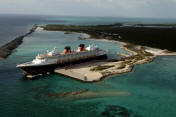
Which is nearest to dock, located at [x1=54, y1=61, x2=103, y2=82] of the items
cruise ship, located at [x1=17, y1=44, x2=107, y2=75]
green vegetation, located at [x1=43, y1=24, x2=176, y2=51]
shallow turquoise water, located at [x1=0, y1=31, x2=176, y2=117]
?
shallow turquoise water, located at [x1=0, y1=31, x2=176, y2=117]

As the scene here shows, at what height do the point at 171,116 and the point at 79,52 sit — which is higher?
the point at 79,52

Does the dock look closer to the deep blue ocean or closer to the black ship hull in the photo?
the black ship hull

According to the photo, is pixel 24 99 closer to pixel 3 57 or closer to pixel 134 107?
pixel 134 107

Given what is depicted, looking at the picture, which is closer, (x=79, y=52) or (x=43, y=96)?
(x=43, y=96)

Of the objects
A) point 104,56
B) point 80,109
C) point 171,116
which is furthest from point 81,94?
point 104,56

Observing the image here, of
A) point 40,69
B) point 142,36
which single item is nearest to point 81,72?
point 40,69

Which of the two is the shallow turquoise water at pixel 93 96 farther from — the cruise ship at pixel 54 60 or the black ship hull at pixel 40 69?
the cruise ship at pixel 54 60
